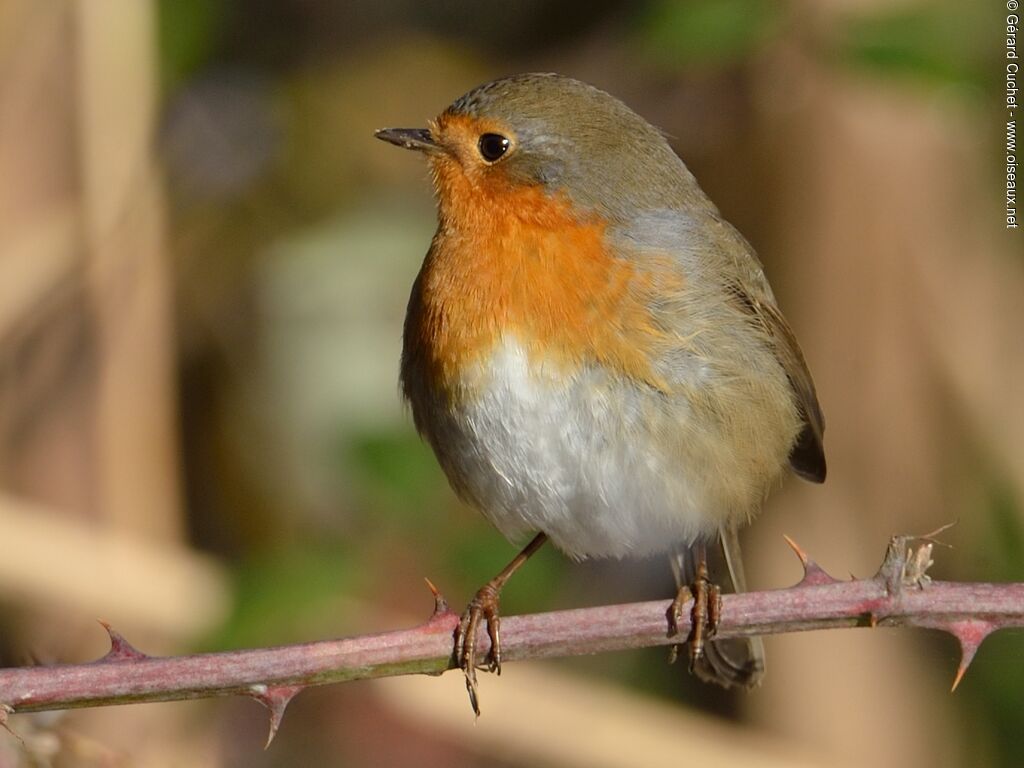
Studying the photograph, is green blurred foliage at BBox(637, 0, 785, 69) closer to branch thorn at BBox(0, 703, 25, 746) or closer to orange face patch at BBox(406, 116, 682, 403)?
orange face patch at BBox(406, 116, 682, 403)

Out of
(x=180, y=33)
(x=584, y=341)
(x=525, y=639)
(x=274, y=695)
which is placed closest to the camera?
(x=274, y=695)

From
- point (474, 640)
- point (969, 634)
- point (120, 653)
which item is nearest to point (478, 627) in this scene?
point (474, 640)

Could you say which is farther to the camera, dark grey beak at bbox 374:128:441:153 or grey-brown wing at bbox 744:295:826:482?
grey-brown wing at bbox 744:295:826:482

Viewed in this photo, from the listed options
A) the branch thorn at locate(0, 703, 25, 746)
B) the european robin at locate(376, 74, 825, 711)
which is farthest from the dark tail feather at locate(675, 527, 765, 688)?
the branch thorn at locate(0, 703, 25, 746)

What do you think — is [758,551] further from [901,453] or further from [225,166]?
[225,166]

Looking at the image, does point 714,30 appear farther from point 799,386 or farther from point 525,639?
point 525,639

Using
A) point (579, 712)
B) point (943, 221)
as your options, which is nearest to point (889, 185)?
point (943, 221)
